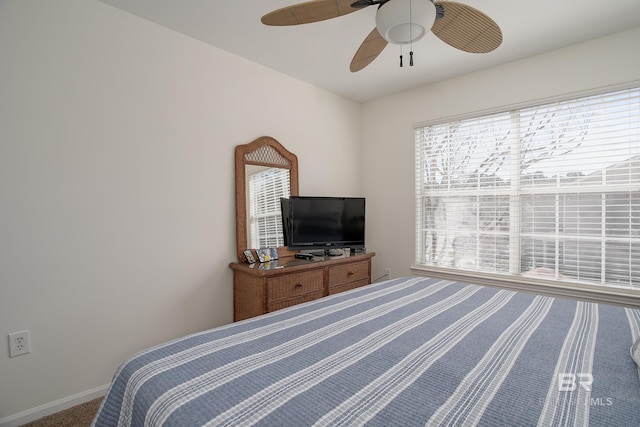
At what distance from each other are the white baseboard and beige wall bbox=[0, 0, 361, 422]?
0.11 ft

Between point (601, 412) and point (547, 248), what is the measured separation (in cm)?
232

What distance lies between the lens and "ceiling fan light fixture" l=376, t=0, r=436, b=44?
1.39 m

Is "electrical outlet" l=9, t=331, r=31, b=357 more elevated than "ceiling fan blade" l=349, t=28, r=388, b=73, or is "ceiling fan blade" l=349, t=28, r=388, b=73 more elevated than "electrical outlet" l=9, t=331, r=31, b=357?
"ceiling fan blade" l=349, t=28, r=388, b=73

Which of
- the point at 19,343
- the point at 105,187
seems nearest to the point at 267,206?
the point at 105,187

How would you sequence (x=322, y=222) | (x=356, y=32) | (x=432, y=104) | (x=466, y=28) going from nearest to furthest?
(x=466, y=28) < (x=356, y=32) < (x=322, y=222) < (x=432, y=104)

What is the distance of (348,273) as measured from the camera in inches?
125

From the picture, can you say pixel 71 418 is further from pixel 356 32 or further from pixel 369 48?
pixel 356 32

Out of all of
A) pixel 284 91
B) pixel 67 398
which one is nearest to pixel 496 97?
pixel 284 91

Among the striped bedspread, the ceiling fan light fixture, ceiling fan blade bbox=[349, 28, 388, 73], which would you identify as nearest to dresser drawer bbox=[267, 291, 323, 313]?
the striped bedspread

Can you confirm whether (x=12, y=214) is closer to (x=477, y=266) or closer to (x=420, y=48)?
(x=420, y=48)

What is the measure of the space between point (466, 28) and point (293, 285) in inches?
83.9

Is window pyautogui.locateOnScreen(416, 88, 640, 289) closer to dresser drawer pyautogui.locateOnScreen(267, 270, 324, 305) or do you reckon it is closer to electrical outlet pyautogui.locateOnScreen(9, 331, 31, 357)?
dresser drawer pyautogui.locateOnScreen(267, 270, 324, 305)

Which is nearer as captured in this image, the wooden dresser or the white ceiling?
the white ceiling

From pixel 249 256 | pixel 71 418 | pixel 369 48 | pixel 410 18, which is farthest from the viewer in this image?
pixel 249 256
